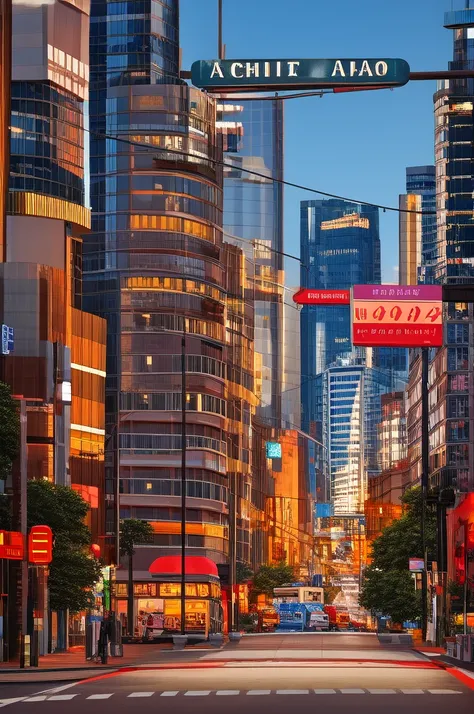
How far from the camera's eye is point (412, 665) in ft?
183

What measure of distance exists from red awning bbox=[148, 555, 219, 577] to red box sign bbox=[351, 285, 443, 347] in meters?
105

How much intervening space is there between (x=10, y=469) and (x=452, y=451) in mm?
126456

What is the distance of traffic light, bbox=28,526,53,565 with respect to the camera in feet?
203

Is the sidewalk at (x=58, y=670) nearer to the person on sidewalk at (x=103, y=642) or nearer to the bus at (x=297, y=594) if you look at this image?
the person on sidewalk at (x=103, y=642)

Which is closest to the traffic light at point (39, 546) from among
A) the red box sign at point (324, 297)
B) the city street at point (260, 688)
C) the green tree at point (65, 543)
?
the city street at point (260, 688)

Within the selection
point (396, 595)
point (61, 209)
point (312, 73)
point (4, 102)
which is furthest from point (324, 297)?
point (61, 209)

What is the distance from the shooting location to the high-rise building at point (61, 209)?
124812 mm

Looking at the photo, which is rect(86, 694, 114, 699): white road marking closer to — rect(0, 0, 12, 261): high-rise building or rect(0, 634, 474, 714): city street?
rect(0, 634, 474, 714): city street

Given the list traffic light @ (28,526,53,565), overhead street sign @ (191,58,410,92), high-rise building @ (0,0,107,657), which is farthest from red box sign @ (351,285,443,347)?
high-rise building @ (0,0,107,657)

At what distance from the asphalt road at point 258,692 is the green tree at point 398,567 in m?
74.4

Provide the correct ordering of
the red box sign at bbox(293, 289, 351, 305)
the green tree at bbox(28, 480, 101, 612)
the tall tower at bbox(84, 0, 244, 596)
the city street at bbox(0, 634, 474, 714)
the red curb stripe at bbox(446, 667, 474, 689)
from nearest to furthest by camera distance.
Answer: the city street at bbox(0, 634, 474, 714)
the red curb stripe at bbox(446, 667, 474, 689)
the red box sign at bbox(293, 289, 351, 305)
the green tree at bbox(28, 480, 101, 612)
the tall tower at bbox(84, 0, 244, 596)

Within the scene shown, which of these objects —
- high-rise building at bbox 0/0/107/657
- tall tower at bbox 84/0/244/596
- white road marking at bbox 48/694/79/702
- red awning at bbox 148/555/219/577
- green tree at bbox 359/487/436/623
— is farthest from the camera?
tall tower at bbox 84/0/244/596

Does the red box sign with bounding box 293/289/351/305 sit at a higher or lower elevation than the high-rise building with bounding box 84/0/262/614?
lower

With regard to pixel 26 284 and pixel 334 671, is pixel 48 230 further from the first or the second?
pixel 334 671
